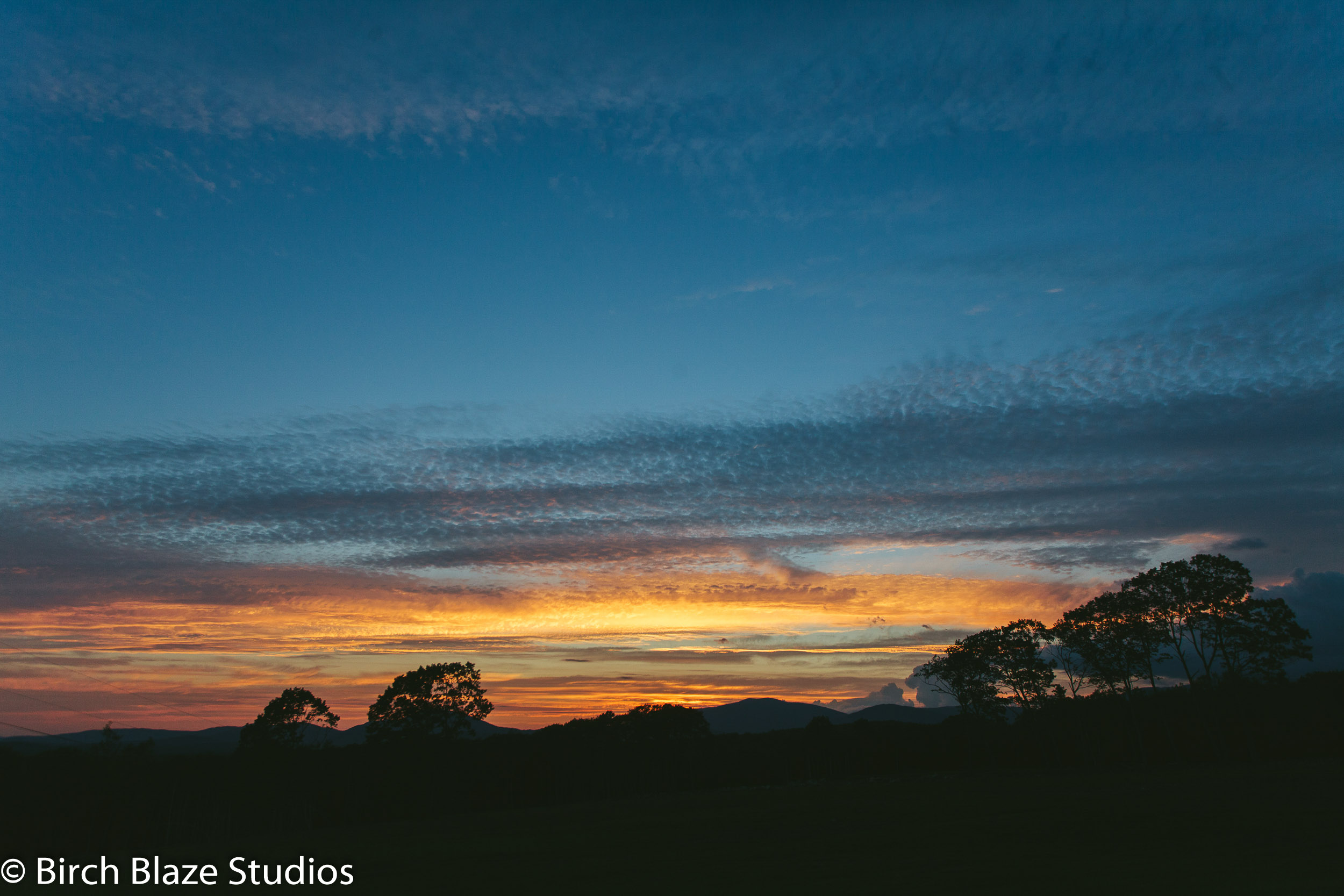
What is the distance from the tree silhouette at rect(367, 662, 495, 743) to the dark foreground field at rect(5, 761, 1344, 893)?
18477 mm

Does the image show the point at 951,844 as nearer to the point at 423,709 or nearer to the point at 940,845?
the point at 940,845

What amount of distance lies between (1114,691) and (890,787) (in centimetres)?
2391

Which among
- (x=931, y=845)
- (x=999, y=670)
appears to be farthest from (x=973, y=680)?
(x=931, y=845)

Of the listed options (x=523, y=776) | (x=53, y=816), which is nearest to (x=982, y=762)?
(x=523, y=776)

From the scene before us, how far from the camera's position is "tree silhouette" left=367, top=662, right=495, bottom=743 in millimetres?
76500

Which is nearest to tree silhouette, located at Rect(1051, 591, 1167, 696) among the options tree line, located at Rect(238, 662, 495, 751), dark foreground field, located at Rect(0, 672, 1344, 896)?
dark foreground field, located at Rect(0, 672, 1344, 896)

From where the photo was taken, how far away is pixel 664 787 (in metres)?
119

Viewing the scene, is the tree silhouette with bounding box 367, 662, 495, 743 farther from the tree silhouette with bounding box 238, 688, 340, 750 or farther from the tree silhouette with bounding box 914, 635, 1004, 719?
the tree silhouette with bounding box 914, 635, 1004, 719

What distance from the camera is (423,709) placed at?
76875mm

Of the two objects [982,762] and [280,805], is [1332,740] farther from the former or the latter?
[280,805]

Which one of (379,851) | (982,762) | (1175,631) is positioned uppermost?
(1175,631)

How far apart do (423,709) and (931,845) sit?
62404 mm

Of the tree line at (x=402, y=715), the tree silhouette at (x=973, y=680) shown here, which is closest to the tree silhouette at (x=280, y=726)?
the tree line at (x=402, y=715)

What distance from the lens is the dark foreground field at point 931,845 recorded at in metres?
20.1
